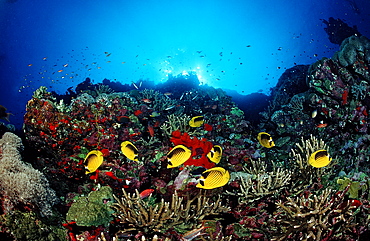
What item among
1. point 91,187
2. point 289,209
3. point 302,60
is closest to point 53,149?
point 91,187

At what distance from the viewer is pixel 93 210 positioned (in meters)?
3.28

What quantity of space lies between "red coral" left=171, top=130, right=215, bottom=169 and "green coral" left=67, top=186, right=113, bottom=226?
169 cm

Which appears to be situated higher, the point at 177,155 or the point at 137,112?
the point at 137,112

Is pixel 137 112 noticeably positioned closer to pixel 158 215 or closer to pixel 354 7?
pixel 158 215

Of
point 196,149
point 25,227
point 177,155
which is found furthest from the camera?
point 196,149

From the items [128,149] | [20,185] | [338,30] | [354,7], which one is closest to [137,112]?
[128,149]

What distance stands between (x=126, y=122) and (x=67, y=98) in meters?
12.0

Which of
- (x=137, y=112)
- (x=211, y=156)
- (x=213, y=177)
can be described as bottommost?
(x=213, y=177)

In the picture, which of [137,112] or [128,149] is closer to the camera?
[128,149]

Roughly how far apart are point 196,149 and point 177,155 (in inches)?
62.9

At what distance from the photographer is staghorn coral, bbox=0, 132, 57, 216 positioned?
3156mm

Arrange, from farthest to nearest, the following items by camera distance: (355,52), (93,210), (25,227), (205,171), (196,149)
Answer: (355,52)
(196,149)
(93,210)
(205,171)
(25,227)

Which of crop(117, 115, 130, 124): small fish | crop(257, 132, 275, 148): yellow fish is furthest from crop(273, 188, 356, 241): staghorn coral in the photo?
crop(117, 115, 130, 124): small fish

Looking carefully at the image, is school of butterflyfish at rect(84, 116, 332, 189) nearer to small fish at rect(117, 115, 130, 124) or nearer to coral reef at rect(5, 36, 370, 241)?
coral reef at rect(5, 36, 370, 241)
